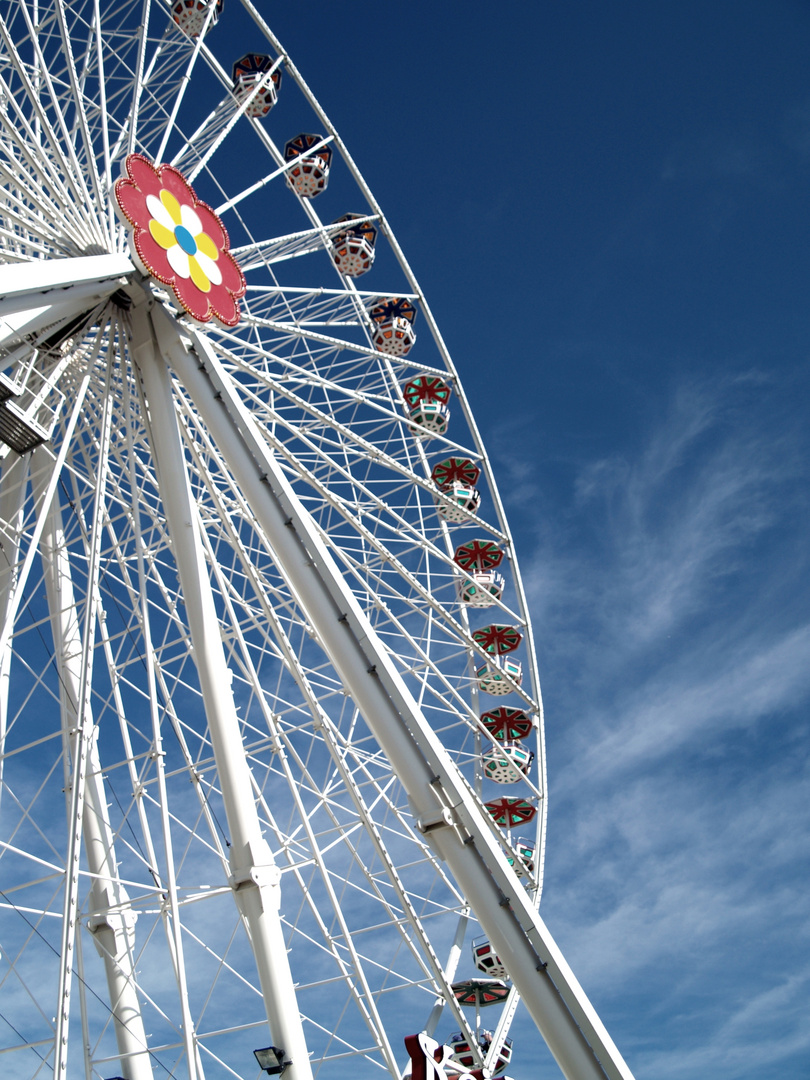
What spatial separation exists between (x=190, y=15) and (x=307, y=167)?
12.0ft

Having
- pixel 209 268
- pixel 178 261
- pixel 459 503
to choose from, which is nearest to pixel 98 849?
pixel 178 261

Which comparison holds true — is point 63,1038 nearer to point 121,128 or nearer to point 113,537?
point 113,537

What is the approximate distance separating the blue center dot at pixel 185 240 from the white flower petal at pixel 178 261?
0.43ft

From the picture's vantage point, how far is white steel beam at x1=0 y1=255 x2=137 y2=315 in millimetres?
9891

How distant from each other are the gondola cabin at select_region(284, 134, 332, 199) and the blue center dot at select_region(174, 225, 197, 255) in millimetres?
7819

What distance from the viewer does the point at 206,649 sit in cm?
1129

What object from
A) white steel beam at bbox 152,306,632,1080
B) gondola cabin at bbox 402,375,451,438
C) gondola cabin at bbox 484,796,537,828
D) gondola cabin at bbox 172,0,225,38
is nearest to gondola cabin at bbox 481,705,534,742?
gondola cabin at bbox 484,796,537,828

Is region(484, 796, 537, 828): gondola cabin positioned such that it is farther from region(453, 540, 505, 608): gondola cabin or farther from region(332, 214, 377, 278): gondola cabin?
region(332, 214, 377, 278): gondola cabin

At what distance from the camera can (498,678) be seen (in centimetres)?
1861

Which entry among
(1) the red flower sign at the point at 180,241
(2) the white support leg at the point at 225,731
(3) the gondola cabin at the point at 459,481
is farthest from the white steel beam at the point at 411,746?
(3) the gondola cabin at the point at 459,481

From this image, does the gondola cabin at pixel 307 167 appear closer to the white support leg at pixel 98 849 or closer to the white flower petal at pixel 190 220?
the white flower petal at pixel 190 220

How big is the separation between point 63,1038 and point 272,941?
84.8 inches

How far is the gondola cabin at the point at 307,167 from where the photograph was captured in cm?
2055

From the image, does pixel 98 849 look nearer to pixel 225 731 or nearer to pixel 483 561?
pixel 225 731
